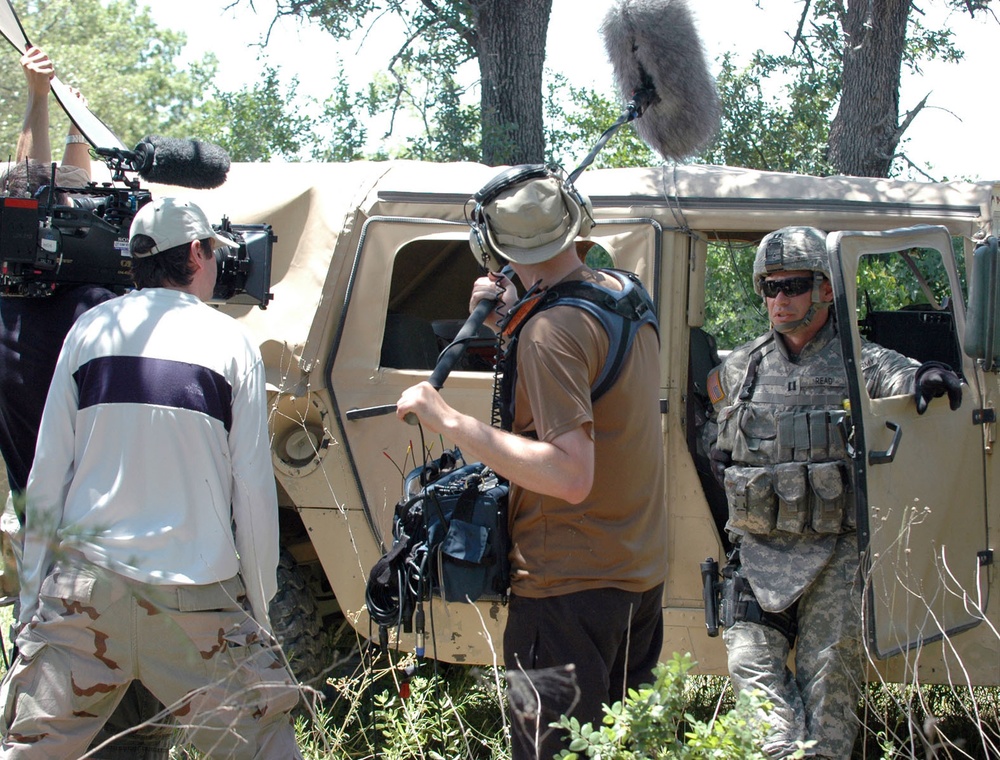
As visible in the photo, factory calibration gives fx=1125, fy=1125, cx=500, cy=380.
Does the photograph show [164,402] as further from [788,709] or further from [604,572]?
[788,709]

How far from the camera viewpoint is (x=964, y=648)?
158 inches

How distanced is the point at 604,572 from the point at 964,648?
2031 mm

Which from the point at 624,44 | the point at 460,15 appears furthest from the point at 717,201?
the point at 460,15

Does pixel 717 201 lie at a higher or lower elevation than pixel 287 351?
higher

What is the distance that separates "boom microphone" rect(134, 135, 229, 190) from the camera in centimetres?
389

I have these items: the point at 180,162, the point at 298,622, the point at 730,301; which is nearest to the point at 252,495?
the point at 298,622

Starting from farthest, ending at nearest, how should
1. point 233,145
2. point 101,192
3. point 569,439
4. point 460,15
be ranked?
point 233,145 < point 460,15 < point 101,192 < point 569,439

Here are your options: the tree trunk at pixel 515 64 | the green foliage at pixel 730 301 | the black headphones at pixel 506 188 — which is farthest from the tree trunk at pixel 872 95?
the black headphones at pixel 506 188

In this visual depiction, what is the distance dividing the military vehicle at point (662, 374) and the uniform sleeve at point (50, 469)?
1.54 m

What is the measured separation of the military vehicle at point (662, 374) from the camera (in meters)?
4.02

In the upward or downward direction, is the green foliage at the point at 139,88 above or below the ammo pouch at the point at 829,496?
above

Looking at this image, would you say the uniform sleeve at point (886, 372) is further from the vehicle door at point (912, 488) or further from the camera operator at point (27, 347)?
the camera operator at point (27, 347)

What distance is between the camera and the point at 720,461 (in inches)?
163

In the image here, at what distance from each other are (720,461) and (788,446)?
29cm
